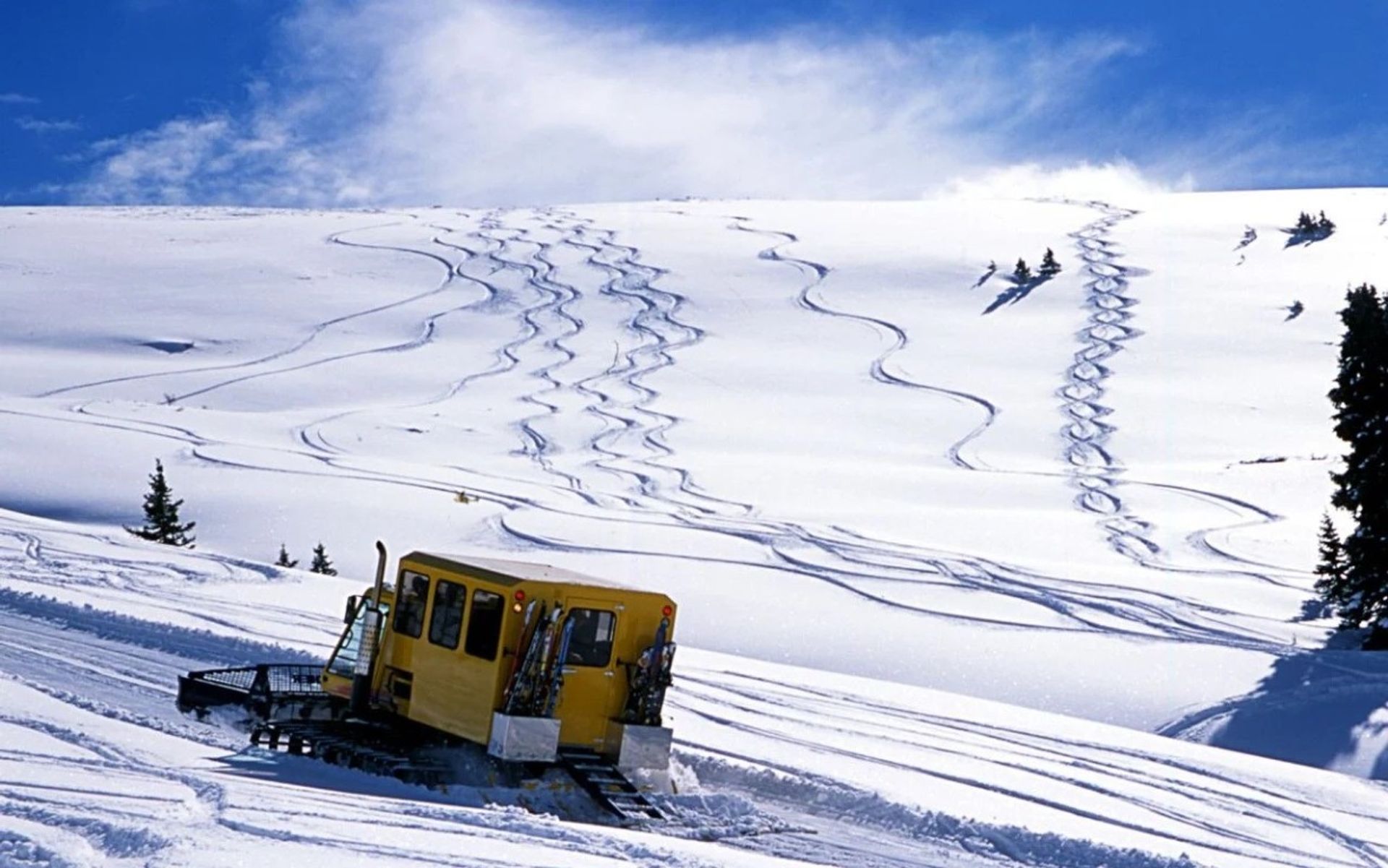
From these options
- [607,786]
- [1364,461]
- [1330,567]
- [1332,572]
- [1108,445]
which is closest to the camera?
[607,786]

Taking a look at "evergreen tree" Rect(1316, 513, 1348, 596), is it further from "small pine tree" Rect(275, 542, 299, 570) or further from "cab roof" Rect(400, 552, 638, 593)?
"small pine tree" Rect(275, 542, 299, 570)

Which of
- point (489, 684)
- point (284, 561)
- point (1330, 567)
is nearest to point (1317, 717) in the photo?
point (1330, 567)

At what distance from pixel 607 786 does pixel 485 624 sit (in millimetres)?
1588

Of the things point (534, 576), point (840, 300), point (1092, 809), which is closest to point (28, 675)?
point (534, 576)

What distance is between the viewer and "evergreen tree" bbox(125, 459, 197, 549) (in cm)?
2645

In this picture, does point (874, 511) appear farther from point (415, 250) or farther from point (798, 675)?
point (415, 250)

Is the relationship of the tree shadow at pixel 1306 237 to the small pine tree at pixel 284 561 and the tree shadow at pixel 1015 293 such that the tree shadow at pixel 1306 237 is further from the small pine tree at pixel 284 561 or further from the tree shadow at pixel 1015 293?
the small pine tree at pixel 284 561

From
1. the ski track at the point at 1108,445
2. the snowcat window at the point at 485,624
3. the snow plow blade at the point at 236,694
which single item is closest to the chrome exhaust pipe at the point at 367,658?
the snow plow blade at the point at 236,694

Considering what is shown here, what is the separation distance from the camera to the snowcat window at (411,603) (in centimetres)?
1228

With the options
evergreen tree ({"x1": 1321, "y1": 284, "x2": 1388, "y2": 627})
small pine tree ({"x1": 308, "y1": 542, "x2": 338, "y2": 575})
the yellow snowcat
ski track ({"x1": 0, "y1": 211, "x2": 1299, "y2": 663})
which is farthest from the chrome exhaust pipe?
evergreen tree ({"x1": 1321, "y1": 284, "x2": 1388, "y2": 627})

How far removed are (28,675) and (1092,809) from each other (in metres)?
9.83

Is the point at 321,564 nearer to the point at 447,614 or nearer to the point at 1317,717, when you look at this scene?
the point at 447,614

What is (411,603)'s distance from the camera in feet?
40.8

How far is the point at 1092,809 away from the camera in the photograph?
1184 cm
